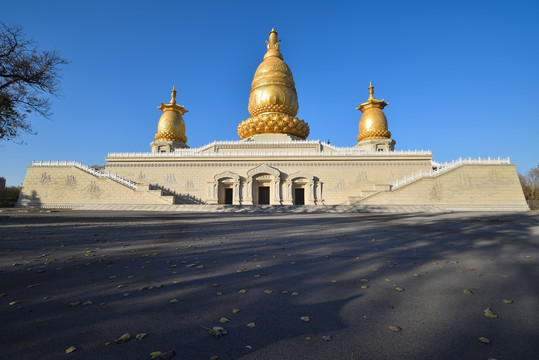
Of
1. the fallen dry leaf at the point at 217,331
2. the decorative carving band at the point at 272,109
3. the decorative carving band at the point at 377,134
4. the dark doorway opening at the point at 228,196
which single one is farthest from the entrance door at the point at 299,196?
the fallen dry leaf at the point at 217,331

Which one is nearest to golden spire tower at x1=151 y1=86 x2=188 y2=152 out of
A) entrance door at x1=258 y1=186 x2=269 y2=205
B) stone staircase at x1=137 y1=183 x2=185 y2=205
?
stone staircase at x1=137 y1=183 x2=185 y2=205

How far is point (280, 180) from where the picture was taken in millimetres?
26156

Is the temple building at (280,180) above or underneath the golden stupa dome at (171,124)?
underneath

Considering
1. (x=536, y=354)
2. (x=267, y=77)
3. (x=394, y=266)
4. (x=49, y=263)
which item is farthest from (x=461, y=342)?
(x=267, y=77)

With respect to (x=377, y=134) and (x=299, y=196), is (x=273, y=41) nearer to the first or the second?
(x=377, y=134)

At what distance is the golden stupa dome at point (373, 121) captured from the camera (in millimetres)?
33656

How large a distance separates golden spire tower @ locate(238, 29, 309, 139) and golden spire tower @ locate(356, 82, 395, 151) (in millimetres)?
8208

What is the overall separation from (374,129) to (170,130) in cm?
2855

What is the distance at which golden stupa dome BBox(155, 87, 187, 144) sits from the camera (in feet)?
111

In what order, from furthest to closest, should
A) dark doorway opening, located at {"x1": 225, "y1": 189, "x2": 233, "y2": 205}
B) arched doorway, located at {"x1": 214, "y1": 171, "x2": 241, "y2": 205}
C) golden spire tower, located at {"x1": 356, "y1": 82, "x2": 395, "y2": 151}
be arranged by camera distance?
golden spire tower, located at {"x1": 356, "y1": 82, "x2": 395, "y2": 151} → dark doorway opening, located at {"x1": 225, "y1": 189, "x2": 233, "y2": 205} → arched doorway, located at {"x1": 214, "y1": 171, "x2": 241, "y2": 205}

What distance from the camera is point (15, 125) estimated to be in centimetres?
1273

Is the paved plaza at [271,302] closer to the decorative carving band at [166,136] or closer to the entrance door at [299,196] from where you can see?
the entrance door at [299,196]

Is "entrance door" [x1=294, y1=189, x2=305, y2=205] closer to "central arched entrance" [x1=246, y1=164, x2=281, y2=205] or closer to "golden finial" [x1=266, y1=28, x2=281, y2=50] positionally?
"central arched entrance" [x1=246, y1=164, x2=281, y2=205]

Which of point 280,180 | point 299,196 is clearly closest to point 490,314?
point 280,180
